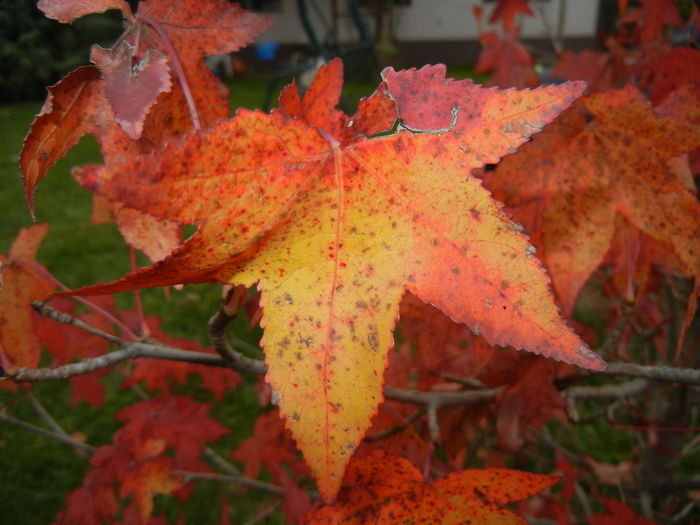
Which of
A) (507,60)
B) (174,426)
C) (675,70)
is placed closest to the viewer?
(675,70)

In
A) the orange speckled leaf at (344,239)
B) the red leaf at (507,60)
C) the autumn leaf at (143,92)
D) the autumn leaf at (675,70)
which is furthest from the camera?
the red leaf at (507,60)

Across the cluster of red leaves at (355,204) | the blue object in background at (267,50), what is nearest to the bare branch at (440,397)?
the cluster of red leaves at (355,204)

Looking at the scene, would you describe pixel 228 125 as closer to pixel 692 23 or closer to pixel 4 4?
pixel 692 23

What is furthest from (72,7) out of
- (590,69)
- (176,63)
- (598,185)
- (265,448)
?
(590,69)

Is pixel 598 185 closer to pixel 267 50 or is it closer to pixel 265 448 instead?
pixel 265 448

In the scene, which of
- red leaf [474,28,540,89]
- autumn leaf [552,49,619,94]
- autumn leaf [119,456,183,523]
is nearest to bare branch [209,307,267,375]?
autumn leaf [119,456,183,523]

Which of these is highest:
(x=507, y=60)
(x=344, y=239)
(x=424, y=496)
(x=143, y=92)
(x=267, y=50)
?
(x=143, y=92)

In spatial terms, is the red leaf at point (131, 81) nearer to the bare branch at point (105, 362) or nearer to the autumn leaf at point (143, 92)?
the autumn leaf at point (143, 92)
